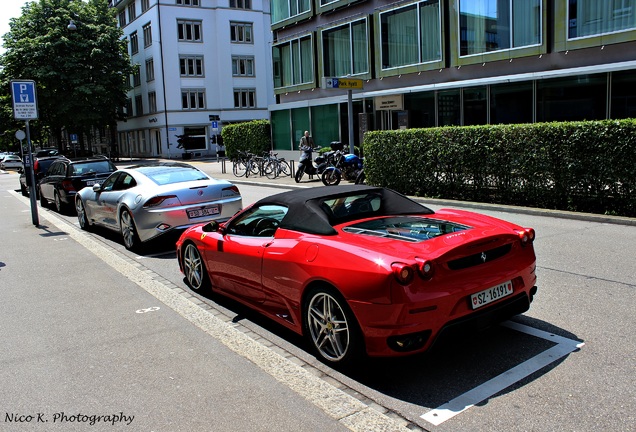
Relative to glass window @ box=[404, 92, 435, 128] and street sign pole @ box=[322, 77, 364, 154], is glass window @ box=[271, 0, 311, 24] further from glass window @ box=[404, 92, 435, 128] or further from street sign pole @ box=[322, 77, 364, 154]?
street sign pole @ box=[322, 77, 364, 154]

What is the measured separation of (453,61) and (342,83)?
5.23 meters

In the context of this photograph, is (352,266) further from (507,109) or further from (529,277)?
(507,109)

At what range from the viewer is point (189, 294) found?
673 cm

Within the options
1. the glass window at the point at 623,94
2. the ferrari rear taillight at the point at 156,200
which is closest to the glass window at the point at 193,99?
the glass window at the point at 623,94

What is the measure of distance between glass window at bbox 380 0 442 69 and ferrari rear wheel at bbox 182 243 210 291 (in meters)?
18.6

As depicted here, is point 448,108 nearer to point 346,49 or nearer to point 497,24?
point 497,24

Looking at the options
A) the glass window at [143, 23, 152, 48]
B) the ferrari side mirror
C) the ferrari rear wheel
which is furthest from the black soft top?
the glass window at [143, 23, 152, 48]

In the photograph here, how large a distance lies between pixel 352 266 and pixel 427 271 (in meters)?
0.52

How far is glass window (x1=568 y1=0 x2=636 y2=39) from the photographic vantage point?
56.3 ft

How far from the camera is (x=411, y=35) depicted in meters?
24.2

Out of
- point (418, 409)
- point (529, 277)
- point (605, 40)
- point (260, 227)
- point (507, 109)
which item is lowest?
point (418, 409)

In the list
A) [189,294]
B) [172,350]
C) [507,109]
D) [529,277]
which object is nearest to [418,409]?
[529,277]

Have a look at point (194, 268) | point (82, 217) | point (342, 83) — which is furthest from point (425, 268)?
point (342, 83)

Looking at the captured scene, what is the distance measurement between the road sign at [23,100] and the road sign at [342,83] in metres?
9.26
